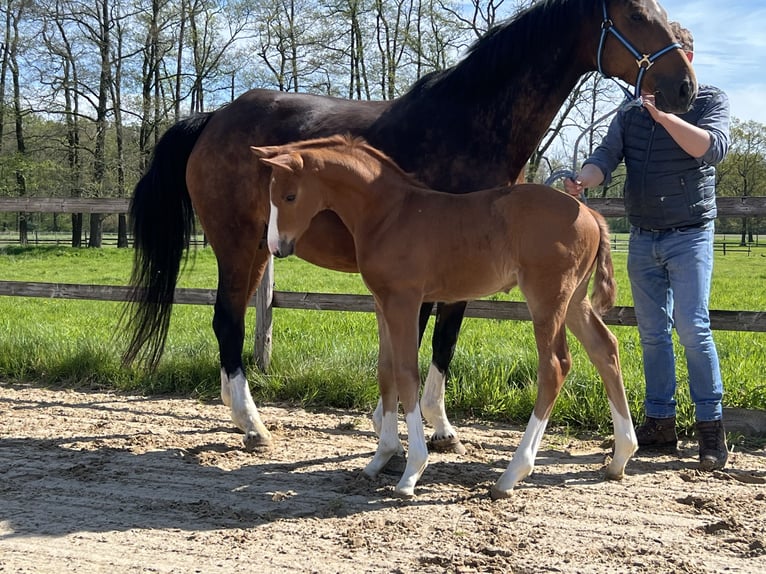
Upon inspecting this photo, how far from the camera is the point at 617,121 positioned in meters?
3.89

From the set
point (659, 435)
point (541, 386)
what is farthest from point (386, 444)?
point (659, 435)

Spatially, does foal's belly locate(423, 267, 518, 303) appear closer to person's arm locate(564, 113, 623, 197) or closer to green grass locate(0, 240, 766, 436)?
person's arm locate(564, 113, 623, 197)

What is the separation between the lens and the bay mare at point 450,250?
10.1ft

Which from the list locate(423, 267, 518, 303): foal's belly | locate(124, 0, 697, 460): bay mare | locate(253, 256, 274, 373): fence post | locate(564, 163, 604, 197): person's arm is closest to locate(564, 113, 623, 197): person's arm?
locate(564, 163, 604, 197): person's arm

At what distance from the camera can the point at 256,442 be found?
156 inches

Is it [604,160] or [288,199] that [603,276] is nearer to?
[604,160]

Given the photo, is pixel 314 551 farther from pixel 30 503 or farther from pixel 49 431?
pixel 49 431

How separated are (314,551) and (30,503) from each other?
1.49m

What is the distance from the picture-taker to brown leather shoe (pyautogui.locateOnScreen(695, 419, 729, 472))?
11.5 ft

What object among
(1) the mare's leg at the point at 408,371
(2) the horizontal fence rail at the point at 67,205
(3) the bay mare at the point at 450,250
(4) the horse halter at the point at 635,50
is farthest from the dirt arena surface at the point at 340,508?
(2) the horizontal fence rail at the point at 67,205

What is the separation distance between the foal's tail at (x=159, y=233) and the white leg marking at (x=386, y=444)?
2.09 meters

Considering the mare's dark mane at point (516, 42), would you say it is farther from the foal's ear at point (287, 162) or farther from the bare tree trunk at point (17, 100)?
the bare tree trunk at point (17, 100)

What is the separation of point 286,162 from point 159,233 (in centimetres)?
208

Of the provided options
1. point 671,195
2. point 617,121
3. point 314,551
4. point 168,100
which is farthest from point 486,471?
point 168,100
